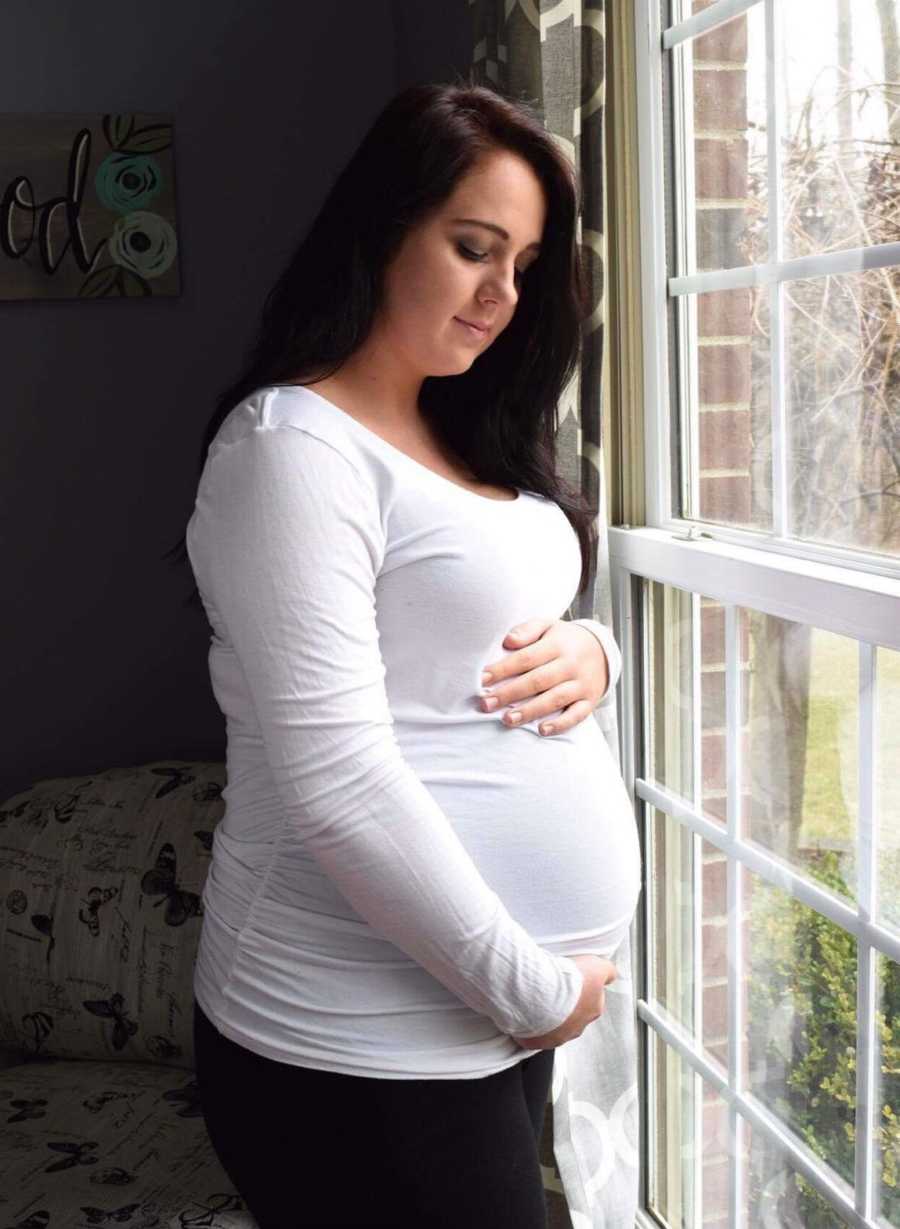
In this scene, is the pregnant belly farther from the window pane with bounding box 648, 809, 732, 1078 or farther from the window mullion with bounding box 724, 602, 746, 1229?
the window pane with bounding box 648, 809, 732, 1078

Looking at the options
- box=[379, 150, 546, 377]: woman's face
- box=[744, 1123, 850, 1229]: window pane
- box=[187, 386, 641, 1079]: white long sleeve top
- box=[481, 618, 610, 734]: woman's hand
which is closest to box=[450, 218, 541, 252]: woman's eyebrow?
box=[379, 150, 546, 377]: woman's face

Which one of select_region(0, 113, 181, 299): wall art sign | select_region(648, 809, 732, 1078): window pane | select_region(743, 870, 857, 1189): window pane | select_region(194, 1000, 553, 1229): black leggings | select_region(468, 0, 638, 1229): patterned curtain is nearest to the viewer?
select_region(194, 1000, 553, 1229): black leggings

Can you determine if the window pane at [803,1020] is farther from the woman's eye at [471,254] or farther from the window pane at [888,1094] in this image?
the woman's eye at [471,254]

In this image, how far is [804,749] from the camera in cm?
149

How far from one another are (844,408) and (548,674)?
1.53ft

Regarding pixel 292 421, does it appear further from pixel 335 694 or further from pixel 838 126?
pixel 838 126

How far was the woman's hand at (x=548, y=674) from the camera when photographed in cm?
119

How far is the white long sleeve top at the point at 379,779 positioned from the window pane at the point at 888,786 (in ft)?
0.93

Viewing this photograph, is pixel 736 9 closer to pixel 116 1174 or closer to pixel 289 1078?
pixel 289 1078

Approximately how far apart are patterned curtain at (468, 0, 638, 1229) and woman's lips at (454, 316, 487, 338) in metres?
0.41

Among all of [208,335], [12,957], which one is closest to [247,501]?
[12,957]

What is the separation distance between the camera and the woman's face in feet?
3.92

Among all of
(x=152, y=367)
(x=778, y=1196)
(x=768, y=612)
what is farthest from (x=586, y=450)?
(x=152, y=367)

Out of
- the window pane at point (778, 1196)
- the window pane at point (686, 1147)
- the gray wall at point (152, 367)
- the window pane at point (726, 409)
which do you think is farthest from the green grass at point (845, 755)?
the gray wall at point (152, 367)
